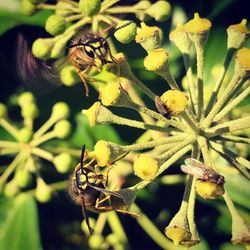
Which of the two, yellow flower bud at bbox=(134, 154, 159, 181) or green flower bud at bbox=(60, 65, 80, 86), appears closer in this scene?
yellow flower bud at bbox=(134, 154, 159, 181)

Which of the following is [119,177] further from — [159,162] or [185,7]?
[185,7]

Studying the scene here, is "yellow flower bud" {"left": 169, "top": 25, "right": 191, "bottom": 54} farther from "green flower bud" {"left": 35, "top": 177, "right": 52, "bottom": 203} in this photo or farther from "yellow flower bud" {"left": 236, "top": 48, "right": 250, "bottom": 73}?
"green flower bud" {"left": 35, "top": 177, "right": 52, "bottom": 203}

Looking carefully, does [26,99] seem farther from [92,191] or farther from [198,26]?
[198,26]

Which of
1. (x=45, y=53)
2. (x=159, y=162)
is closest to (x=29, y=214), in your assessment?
(x=45, y=53)

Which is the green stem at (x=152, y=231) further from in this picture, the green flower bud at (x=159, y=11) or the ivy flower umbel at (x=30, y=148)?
the green flower bud at (x=159, y=11)

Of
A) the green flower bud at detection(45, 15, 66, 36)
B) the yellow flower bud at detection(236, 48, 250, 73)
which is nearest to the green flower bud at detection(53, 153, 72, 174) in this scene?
the green flower bud at detection(45, 15, 66, 36)

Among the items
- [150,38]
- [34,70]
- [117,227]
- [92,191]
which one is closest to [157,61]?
[150,38]
